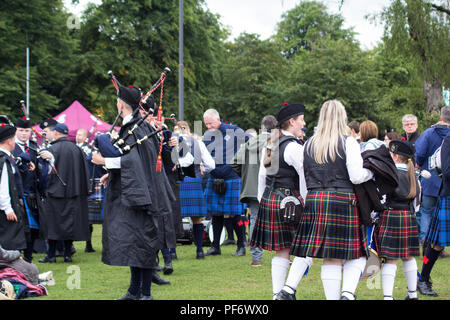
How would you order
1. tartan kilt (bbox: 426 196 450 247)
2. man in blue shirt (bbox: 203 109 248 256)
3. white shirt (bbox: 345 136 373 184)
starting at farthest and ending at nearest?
man in blue shirt (bbox: 203 109 248 256), tartan kilt (bbox: 426 196 450 247), white shirt (bbox: 345 136 373 184)

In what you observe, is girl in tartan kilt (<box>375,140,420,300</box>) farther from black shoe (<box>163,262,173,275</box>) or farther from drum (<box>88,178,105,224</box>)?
drum (<box>88,178,105,224</box>)

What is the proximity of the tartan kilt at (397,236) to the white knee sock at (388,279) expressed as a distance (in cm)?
10

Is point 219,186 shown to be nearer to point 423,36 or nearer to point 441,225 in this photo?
point 441,225

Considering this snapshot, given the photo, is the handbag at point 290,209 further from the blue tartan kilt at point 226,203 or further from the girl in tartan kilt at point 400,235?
the blue tartan kilt at point 226,203

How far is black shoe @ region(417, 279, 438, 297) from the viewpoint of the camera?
6152mm

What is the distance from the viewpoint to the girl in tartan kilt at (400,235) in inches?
213

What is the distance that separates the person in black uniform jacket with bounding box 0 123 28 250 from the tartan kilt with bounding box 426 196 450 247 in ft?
15.0

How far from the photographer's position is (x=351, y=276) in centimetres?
489

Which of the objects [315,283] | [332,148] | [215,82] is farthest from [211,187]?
[215,82]

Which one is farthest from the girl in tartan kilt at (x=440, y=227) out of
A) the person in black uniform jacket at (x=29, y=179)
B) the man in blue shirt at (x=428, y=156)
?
the person in black uniform jacket at (x=29, y=179)

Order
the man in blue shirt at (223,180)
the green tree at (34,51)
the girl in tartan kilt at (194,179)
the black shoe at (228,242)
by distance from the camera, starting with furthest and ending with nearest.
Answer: the green tree at (34,51) < the black shoe at (228,242) < the man in blue shirt at (223,180) < the girl in tartan kilt at (194,179)

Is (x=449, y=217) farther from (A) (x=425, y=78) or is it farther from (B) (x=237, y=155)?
(A) (x=425, y=78)

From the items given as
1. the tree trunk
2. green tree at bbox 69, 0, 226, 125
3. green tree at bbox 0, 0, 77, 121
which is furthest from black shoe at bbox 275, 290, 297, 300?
green tree at bbox 69, 0, 226, 125
